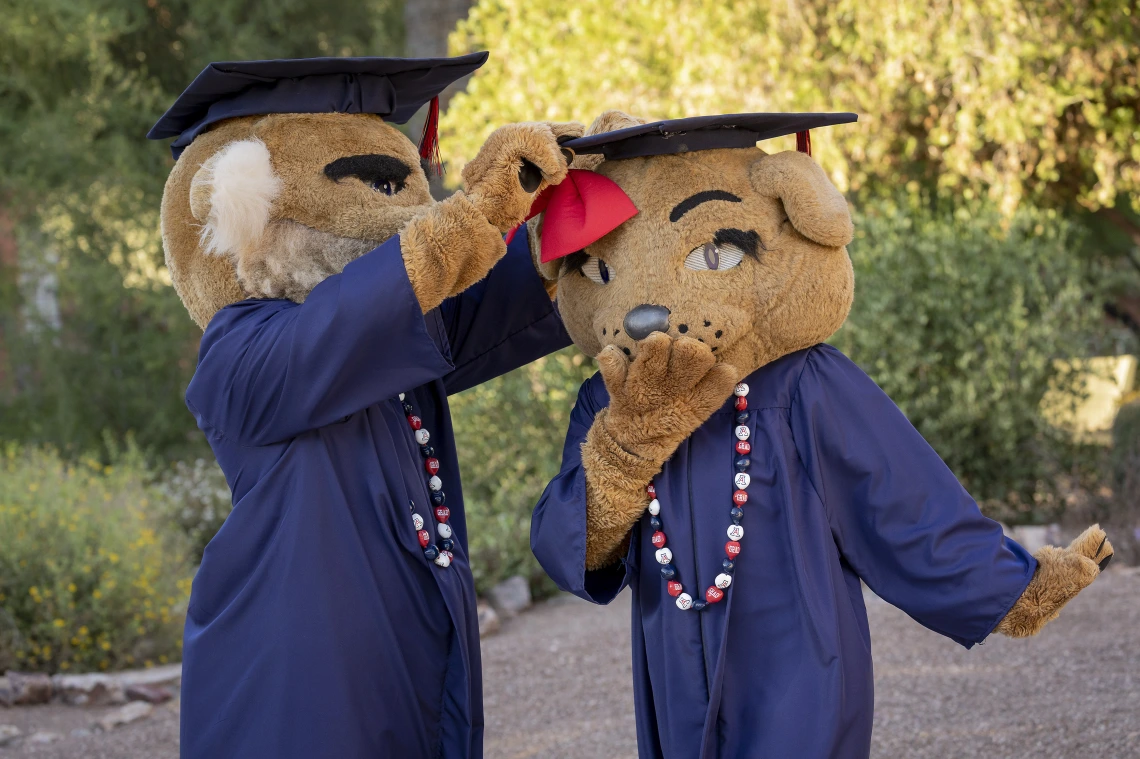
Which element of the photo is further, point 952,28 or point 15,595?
point 952,28

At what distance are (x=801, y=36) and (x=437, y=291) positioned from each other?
5380 mm

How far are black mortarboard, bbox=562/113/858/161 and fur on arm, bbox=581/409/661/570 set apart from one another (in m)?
0.53

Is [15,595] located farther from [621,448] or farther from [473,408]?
[621,448]

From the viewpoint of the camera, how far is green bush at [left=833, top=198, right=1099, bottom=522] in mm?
5957

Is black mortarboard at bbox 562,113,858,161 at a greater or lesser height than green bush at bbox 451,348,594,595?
greater

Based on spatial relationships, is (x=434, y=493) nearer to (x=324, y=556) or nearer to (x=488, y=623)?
(x=324, y=556)

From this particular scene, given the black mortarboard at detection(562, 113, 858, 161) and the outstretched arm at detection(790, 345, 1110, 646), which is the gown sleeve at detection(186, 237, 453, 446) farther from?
the outstretched arm at detection(790, 345, 1110, 646)

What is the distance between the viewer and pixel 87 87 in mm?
9117

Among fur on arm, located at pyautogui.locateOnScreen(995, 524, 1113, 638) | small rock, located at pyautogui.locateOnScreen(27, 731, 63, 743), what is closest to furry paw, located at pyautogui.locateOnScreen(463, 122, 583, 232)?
fur on arm, located at pyautogui.locateOnScreen(995, 524, 1113, 638)

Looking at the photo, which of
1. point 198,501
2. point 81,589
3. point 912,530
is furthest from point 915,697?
point 198,501

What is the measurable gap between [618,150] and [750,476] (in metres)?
0.71

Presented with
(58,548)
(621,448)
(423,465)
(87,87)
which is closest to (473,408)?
(58,548)

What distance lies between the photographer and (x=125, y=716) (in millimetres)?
4711

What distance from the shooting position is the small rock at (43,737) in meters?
4.45
